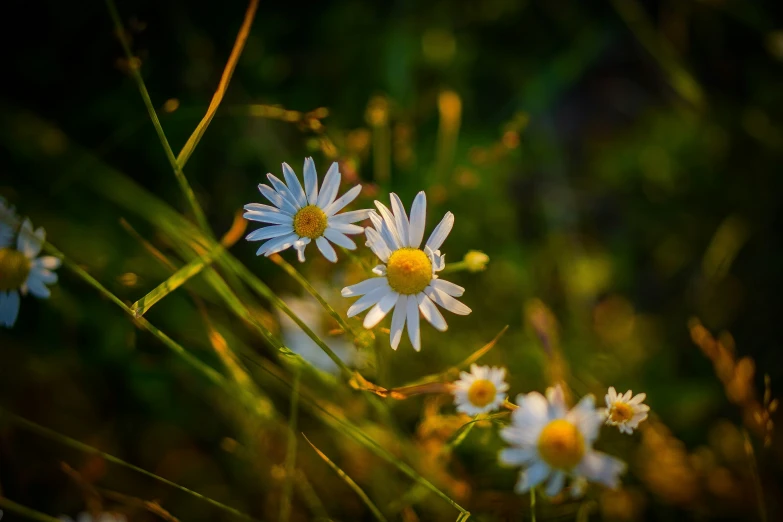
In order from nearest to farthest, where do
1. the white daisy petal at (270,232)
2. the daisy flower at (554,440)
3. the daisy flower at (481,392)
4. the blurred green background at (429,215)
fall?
the daisy flower at (554,440)
the white daisy petal at (270,232)
the daisy flower at (481,392)
the blurred green background at (429,215)

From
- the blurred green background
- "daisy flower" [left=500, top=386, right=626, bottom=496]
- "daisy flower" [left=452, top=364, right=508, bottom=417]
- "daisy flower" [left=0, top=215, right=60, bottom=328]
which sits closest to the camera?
"daisy flower" [left=500, top=386, right=626, bottom=496]

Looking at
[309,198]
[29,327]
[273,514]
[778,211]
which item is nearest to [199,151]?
[29,327]

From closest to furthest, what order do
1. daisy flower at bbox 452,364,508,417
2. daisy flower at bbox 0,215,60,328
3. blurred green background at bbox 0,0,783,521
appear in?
daisy flower at bbox 452,364,508,417
daisy flower at bbox 0,215,60,328
blurred green background at bbox 0,0,783,521

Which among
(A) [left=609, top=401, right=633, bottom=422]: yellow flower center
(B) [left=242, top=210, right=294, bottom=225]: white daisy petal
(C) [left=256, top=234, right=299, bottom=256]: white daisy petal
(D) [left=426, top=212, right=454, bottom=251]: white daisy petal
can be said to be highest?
(D) [left=426, top=212, right=454, bottom=251]: white daisy petal

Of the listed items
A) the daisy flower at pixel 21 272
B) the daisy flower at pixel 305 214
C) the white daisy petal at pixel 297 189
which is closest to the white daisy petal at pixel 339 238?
the daisy flower at pixel 305 214

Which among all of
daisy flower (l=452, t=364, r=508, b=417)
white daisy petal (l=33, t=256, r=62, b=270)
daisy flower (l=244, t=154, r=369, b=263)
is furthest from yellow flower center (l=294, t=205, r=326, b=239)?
white daisy petal (l=33, t=256, r=62, b=270)

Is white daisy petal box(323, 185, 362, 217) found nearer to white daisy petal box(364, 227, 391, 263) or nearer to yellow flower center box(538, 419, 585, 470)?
white daisy petal box(364, 227, 391, 263)

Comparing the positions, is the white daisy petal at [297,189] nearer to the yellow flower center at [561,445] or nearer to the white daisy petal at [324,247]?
the white daisy petal at [324,247]

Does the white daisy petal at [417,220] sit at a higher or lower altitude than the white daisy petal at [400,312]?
higher
